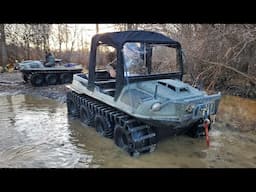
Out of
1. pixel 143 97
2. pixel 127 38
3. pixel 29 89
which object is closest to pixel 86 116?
pixel 143 97

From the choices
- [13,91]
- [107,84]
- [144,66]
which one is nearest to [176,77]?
[144,66]

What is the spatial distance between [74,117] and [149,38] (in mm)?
3285

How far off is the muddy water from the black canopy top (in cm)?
208

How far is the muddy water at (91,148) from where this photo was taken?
16.0 ft

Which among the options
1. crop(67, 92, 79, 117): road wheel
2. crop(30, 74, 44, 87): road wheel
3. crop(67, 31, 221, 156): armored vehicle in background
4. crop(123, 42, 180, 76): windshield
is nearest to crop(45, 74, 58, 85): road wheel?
crop(30, 74, 44, 87): road wheel

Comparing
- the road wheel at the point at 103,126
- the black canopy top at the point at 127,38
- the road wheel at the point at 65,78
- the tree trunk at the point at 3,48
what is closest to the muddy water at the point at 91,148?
the road wheel at the point at 103,126

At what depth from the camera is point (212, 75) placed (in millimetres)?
10539

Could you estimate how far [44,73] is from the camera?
13.7 meters

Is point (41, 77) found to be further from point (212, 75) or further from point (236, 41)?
point (236, 41)

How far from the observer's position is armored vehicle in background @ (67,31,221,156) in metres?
4.81

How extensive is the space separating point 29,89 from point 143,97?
29.4ft

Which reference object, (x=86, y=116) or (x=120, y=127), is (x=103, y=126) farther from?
(x=86, y=116)

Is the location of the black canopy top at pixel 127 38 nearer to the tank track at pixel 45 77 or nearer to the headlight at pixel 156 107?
the headlight at pixel 156 107

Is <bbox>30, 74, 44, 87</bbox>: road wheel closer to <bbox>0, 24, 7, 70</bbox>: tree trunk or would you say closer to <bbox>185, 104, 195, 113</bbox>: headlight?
<bbox>0, 24, 7, 70</bbox>: tree trunk
